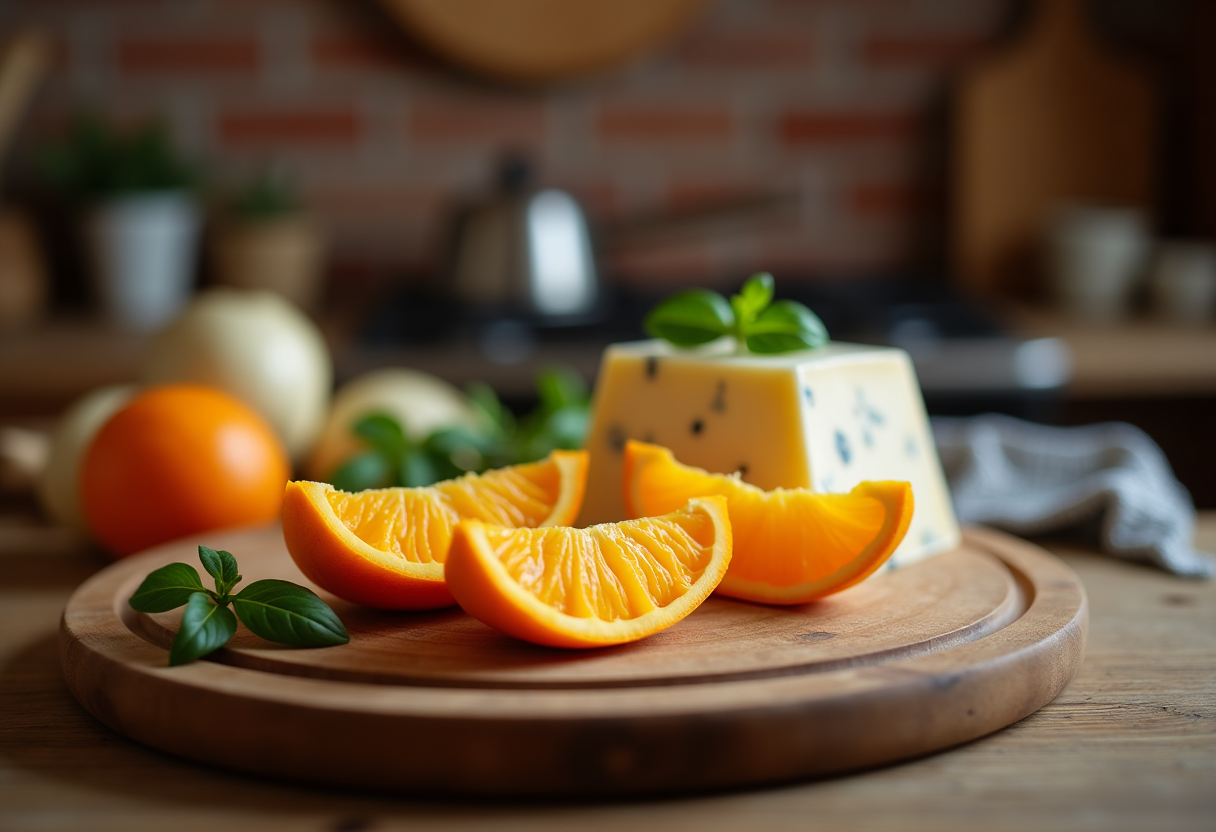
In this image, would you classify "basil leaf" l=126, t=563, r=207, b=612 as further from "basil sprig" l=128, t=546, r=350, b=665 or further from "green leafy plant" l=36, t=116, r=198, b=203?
"green leafy plant" l=36, t=116, r=198, b=203

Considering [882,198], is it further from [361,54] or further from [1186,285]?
[361,54]

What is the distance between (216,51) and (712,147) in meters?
1.13

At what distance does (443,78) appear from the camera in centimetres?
272

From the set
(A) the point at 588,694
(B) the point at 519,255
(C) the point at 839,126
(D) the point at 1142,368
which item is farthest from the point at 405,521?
(C) the point at 839,126

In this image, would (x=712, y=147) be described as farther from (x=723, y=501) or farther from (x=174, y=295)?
(x=723, y=501)

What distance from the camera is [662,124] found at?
2.76 meters

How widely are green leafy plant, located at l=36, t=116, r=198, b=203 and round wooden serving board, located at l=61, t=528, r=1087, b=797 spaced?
5.86 feet

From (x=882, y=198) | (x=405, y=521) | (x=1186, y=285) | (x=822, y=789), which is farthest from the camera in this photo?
(x=882, y=198)

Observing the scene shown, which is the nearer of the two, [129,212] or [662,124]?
[129,212]

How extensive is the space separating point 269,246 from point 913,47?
1.50 meters

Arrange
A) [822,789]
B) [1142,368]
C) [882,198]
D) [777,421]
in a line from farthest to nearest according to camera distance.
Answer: [882,198]
[1142,368]
[777,421]
[822,789]

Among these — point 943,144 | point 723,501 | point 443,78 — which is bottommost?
point 723,501

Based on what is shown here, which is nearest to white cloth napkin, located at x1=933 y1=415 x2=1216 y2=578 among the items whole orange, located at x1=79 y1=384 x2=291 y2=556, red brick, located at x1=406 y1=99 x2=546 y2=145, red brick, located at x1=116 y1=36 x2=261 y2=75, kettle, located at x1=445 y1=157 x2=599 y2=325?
whole orange, located at x1=79 y1=384 x2=291 y2=556

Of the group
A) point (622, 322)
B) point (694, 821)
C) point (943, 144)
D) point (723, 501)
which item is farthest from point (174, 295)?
point (694, 821)
